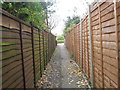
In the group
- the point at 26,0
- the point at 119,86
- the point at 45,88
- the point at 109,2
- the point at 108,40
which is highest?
the point at 26,0

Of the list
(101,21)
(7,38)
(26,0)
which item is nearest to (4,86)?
(7,38)

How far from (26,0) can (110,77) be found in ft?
19.7

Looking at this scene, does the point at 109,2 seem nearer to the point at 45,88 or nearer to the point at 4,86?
the point at 4,86

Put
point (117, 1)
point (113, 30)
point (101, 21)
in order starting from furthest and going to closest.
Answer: point (101, 21), point (113, 30), point (117, 1)

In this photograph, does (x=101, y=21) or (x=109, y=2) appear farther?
(x=101, y=21)

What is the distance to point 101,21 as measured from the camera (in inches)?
118

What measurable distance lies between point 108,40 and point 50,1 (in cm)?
1513

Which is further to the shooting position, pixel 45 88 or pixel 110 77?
pixel 45 88

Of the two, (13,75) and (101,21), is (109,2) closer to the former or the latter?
(101,21)

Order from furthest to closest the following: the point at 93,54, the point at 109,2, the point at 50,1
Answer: the point at 50,1 < the point at 93,54 < the point at 109,2

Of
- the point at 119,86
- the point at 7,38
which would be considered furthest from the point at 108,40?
the point at 7,38

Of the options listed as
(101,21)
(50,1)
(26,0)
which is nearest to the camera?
(101,21)

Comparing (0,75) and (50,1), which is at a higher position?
(50,1)

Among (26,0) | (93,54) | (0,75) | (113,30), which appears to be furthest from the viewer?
(26,0)
